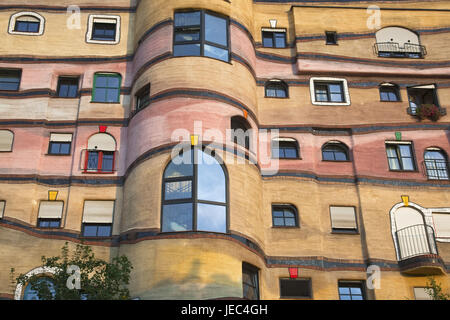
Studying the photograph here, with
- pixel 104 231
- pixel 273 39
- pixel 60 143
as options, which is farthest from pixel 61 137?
pixel 273 39

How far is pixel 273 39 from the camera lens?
23.3 metres

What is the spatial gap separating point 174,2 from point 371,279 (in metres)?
11.6

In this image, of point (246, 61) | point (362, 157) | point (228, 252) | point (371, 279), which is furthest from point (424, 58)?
point (228, 252)

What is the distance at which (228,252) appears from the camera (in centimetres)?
1642

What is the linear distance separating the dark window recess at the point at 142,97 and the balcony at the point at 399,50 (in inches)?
362

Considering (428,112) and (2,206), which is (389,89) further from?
(2,206)

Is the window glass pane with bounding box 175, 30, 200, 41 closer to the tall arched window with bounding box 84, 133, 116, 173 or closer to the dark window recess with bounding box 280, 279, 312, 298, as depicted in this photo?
the tall arched window with bounding box 84, 133, 116, 173

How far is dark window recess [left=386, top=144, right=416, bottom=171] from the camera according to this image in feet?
67.6

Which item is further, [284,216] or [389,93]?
[389,93]

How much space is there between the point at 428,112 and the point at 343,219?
5.38 meters

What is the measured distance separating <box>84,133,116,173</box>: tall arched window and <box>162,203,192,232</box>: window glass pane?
357 centimetres

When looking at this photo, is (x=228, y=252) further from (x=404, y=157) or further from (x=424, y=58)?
(x=424, y=58)

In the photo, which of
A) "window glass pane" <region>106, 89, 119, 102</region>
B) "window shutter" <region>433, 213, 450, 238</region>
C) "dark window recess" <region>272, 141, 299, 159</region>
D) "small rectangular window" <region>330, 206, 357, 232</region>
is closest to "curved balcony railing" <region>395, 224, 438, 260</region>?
"window shutter" <region>433, 213, 450, 238</region>

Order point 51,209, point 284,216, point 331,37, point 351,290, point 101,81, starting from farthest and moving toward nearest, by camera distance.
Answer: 1. point 331,37
2. point 101,81
3. point 284,216
4. point 51,209
5. point 351,290
